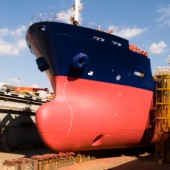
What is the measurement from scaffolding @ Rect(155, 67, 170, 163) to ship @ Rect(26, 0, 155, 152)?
193cm

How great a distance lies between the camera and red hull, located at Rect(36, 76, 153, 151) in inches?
628

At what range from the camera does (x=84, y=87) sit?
56.1 ft

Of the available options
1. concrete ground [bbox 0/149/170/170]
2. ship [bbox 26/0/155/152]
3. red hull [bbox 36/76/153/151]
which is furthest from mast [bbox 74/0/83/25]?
concrete ground [bbox 0/149/170/170]

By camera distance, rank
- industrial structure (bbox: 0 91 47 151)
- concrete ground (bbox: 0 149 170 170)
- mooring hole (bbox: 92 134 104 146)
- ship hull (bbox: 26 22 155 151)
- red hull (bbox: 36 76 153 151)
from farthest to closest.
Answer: industrial structure (bbox: 0 91 47 151) → mooring hole (bbox: 92 134 104 146) → concrete ground (bbox: 0 149 170 170) → ship hull (bbox: 26 22 155 151) → red hull (bbox: 36 76 153 151)

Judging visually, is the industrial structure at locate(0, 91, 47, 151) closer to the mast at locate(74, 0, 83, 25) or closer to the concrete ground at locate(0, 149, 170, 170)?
the concrete ground at locate(0, 149, 170, 170)

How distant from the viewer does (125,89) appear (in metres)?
18.8

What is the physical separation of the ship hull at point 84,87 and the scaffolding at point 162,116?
2.12 meters

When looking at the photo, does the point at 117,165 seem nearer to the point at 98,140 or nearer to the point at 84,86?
the point at 98,140

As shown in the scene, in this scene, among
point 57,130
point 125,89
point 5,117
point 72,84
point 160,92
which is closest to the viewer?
point 57,130

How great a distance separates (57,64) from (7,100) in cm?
1102

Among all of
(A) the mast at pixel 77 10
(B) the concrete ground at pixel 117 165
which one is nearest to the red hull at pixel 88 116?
(B) the concrete ground at pixel 117 165

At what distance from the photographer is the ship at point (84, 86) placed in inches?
639

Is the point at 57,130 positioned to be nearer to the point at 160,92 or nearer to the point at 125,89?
the point at 125,89

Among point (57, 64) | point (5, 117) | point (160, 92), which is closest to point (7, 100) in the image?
point (5, 117)
